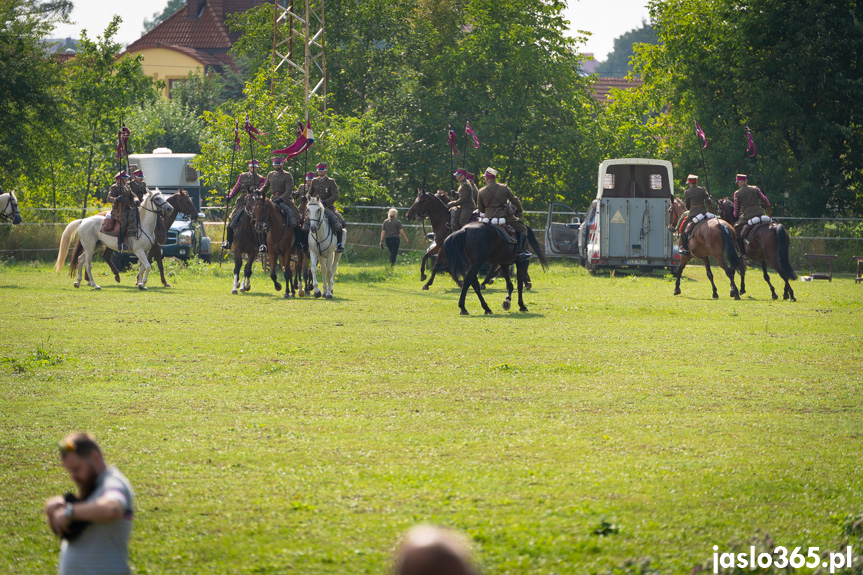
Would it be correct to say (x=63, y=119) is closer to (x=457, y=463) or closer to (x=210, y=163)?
(x=210, y=163)

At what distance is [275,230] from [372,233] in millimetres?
16405

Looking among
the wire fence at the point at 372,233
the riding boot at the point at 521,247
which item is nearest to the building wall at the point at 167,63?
the wire fence at the point at 372,233

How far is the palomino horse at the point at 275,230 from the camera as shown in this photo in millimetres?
23281

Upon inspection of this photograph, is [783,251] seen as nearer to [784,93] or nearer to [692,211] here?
[692,211]

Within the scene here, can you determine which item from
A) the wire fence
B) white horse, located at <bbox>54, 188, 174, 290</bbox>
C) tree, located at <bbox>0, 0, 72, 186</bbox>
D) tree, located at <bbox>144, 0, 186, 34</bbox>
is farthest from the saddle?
tree, located at <bbox>144, 0, 186, 34</bbox>


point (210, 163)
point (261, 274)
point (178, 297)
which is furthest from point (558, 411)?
point (210, 163)

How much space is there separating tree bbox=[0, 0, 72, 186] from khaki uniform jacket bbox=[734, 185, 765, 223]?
71.2 ft

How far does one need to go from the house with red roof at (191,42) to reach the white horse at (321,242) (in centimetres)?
5730

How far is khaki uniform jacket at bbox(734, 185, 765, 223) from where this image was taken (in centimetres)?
2430

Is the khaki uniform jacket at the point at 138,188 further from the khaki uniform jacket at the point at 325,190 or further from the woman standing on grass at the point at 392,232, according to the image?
the woman standing on grass at the point at 392,232

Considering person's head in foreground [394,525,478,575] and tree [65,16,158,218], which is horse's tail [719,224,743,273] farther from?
tree [65,16,158,218]

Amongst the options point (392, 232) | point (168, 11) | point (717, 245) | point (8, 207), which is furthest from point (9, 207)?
point (168, 11)

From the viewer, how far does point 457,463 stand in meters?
7.84

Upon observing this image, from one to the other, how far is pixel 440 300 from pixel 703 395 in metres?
12.0
